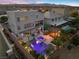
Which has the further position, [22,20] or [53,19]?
[53,19]

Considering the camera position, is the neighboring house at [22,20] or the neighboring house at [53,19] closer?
the neighboring house at [22,20]

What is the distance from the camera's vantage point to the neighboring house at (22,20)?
13078 mm

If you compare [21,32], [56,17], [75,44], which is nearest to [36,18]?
[21,32]

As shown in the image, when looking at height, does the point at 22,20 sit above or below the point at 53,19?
above

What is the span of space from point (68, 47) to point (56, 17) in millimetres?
6858

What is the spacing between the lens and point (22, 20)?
13422 mm

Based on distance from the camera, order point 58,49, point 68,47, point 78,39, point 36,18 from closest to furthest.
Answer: point 58,49 → point 68,47 → point 78,39 → point 36,18

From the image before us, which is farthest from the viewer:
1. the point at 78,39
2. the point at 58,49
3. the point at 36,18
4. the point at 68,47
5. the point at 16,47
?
the point at 36,18

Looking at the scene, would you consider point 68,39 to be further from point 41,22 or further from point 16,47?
point 16,47

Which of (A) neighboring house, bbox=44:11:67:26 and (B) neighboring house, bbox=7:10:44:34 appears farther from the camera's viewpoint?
(A) neighboring house, bbox=44:11:67:26

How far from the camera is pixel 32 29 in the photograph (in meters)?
13.9

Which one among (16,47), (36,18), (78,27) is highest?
Answer: (16,47)

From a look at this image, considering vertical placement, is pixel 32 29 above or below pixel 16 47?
below

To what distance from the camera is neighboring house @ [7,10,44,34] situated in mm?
13078
